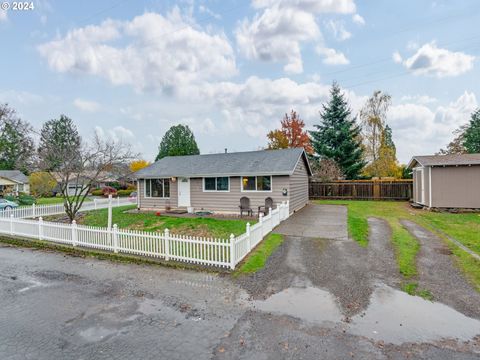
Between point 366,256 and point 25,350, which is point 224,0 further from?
point 25,350

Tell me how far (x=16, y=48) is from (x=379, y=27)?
64.4 feet

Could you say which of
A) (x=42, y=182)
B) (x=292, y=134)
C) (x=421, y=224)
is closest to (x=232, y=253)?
(x=421, y=224)

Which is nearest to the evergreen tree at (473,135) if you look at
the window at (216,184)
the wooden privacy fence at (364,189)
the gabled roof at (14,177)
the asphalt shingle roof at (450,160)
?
the wooden privacy fence at (364,189)

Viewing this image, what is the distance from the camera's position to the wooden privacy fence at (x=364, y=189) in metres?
22.0

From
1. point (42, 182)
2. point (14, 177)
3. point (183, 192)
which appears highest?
point (14, 177)

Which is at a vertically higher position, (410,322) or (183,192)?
(183,192)

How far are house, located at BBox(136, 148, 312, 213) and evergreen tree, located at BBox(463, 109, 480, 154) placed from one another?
83.0ft

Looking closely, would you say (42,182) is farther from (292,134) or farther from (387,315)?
(387,315)

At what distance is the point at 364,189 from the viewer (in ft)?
Result: 75.5

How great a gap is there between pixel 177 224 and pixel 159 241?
5280 mm

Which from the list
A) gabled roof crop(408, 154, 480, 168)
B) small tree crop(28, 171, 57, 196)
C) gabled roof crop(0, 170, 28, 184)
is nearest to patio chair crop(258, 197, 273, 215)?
gabled roof crop(408, 154, 480, 168)

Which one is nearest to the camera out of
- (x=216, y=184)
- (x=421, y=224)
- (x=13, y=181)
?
(x=421, y=224)

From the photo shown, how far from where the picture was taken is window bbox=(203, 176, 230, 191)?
16.3 m

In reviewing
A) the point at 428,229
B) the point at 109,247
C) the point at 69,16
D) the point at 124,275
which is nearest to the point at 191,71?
the point at 69,16
